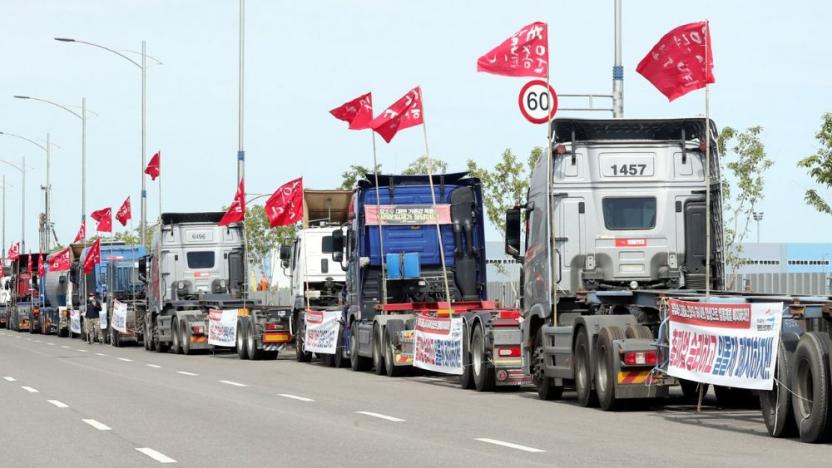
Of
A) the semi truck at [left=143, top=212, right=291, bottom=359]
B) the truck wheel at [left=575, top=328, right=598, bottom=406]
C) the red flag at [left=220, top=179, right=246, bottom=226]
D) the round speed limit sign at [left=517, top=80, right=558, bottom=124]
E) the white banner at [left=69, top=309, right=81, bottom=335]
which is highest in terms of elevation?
the round speed limit sign at [left=517, top=80, right=558, bottom=124]

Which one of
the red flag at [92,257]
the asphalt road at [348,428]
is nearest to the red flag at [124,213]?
the red flag at [92,257]

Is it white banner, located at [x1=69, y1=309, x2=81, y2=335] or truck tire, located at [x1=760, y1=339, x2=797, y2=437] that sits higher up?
truck tire, located at [x1=760, y1=339, x2=797, y2=437]

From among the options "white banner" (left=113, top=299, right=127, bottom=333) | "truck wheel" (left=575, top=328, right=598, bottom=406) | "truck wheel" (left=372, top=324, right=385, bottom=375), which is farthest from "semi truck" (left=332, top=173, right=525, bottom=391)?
"white banner" (left=113, top=299, right=127, bottom=333)

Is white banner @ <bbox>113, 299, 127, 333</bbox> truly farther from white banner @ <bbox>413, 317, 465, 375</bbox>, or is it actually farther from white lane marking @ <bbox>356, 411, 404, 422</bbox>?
white lane marking @ <bbox>356, 411, 404, 422</bbox>

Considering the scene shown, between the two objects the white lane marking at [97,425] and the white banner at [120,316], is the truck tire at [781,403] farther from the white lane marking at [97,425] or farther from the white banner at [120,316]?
the white banner at [120,316]

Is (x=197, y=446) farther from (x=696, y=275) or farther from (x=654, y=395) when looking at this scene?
(x=696, y=275)

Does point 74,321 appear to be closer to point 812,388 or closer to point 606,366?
point 606,366

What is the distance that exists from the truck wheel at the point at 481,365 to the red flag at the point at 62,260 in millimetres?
41485

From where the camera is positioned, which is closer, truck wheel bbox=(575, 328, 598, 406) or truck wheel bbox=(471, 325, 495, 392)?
truck wheel bbox=(575, 328, 598, 406)

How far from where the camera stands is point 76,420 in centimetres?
1816

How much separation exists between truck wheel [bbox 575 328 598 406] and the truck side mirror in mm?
2131

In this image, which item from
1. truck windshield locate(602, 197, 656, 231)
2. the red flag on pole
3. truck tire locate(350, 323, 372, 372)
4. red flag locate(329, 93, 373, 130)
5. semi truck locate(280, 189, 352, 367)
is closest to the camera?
truck windshield locate(602, 197, 656, 231)

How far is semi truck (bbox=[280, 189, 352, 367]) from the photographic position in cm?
3553

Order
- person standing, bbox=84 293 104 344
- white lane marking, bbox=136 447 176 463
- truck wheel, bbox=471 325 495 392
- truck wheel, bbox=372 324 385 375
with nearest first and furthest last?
white lane marking, bbox=136 447 176 463 → truck wheel, bbox=471 325 495 392 → truck wheel, bbox=372 324 385 375 → person standing, bbox=84 293 104 344
